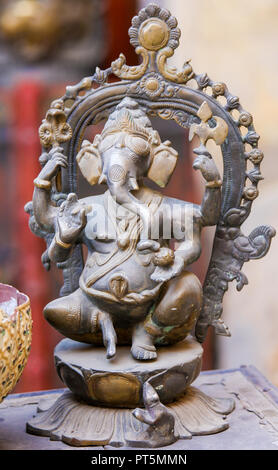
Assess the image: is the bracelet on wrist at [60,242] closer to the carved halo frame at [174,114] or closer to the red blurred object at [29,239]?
the carved halo frame at [174,114]

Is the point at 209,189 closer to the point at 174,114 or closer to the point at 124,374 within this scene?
the point at 174,114

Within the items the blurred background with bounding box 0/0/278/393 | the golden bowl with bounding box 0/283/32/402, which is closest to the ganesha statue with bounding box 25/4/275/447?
the golden bowl with bounding box 0/283/32/402

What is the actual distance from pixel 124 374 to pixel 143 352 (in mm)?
64

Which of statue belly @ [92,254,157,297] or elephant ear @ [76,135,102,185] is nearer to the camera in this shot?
statue belly @ [92,254,157,297]

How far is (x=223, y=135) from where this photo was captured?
127cm

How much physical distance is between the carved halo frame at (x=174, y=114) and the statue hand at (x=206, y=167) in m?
0.18

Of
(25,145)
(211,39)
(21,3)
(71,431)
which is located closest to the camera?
(71,431)

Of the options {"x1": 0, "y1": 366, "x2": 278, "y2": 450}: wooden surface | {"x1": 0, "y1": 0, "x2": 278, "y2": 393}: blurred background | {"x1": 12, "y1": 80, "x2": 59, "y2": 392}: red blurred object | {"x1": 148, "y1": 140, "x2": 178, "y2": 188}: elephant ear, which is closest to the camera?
{"x1": 0, "y1": 366, "x2": 278, "y2": 450}: wooden surface

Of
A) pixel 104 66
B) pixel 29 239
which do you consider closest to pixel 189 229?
pixel 29 239

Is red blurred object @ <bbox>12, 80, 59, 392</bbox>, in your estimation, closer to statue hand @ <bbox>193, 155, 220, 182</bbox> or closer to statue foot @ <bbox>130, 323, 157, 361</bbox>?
statue foot @ <bbox>130, 323, 157, 361</bbox>

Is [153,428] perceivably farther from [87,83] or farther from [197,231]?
[87,83]

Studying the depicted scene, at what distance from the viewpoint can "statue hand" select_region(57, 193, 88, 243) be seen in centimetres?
122
